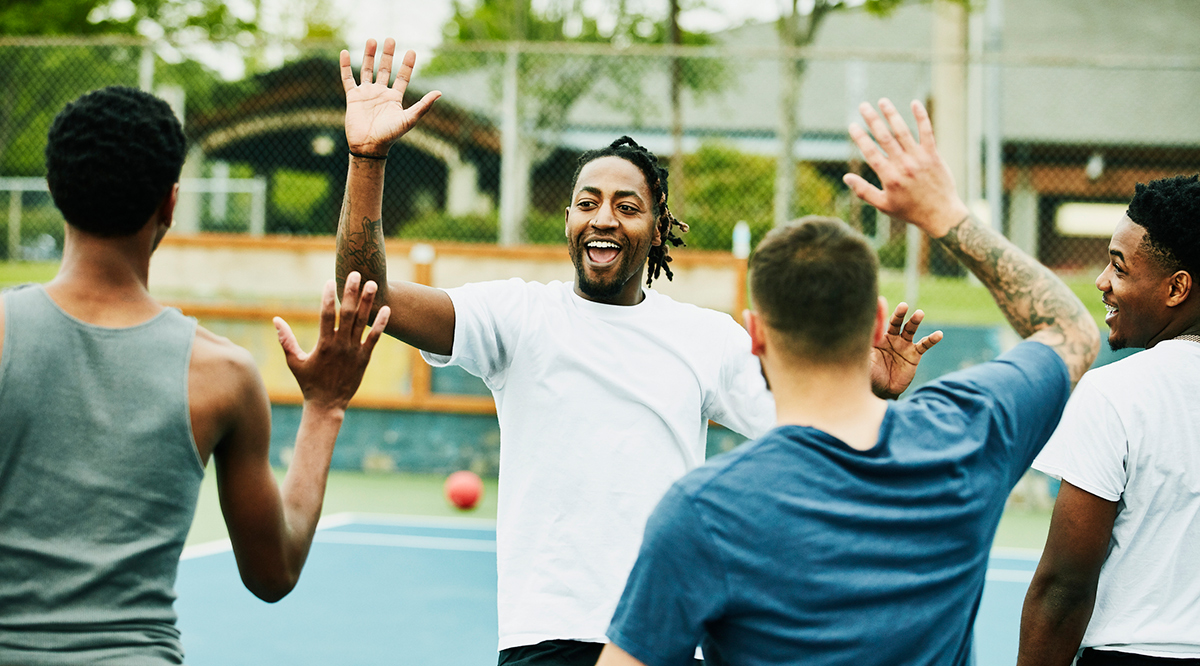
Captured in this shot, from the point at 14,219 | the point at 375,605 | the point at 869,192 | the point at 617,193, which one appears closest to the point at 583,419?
the point at 617,193

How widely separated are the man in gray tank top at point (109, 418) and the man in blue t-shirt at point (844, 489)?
91cm

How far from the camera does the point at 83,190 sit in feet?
6.79

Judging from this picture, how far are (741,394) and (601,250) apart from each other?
64cm

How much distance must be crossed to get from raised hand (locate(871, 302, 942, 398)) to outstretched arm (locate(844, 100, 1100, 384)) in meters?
0.54

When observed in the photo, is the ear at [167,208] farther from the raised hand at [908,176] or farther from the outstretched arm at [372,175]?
the raised hand at [908,176]

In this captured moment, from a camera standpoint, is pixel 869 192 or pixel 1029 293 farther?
pixel 1029 293

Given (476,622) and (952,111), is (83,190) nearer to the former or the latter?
(476,622)

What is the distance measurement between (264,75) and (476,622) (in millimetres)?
10478

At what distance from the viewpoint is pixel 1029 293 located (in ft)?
7.41

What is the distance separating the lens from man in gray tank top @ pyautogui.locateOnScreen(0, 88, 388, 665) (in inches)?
78.2

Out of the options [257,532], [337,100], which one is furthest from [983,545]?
[337,100]

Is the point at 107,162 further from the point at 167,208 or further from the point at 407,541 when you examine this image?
the point at 407,541

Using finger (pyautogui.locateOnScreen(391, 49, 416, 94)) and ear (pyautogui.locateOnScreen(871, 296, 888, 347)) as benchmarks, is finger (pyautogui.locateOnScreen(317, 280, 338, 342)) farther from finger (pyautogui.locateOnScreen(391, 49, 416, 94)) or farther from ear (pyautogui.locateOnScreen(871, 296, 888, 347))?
ear (pyautogui.locateOnScreen(871, 296, 888, 347))

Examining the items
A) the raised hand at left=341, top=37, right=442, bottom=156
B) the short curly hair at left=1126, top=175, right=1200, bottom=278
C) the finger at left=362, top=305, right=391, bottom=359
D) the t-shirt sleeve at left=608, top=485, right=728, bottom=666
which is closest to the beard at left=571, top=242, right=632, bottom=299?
the raised hand at left=341, top=37, right=442, bottom=156
